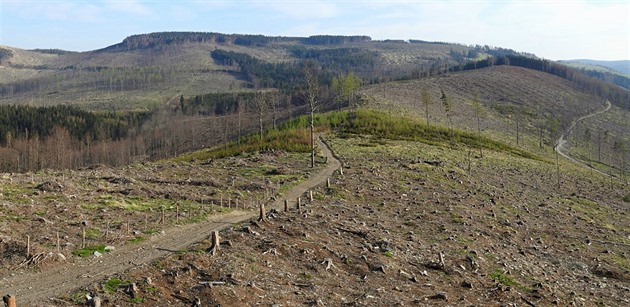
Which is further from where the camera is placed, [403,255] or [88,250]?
[403,255]

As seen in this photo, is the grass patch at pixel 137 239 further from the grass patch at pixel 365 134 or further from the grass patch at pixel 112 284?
the grass patch at pixel 365 134

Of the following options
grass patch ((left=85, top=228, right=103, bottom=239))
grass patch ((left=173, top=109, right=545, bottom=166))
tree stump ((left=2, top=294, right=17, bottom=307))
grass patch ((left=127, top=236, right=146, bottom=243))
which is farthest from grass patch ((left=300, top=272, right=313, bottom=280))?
grass patch ((left=173, top=109, right=545, bottom=166))

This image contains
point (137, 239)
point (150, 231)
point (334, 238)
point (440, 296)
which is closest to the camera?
point (440, 296)

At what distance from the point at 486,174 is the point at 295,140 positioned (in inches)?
1305

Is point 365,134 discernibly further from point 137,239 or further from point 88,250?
point 88,250

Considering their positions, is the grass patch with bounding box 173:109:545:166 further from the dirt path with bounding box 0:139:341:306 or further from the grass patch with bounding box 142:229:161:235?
the grass patch with bounding box 142:229:161:235

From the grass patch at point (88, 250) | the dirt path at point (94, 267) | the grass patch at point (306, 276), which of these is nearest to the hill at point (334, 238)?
the grass patch at point (306, 276)

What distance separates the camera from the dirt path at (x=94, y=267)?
17250 millimetres

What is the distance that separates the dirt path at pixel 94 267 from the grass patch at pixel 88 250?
53 centimetres

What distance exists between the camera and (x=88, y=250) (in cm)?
2205

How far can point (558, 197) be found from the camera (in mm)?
59812

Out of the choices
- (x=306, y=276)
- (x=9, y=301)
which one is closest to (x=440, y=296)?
(x=306, y=276)

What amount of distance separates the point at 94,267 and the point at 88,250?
2.20 metres

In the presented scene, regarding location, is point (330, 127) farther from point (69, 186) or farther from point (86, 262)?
point (86, 262)
